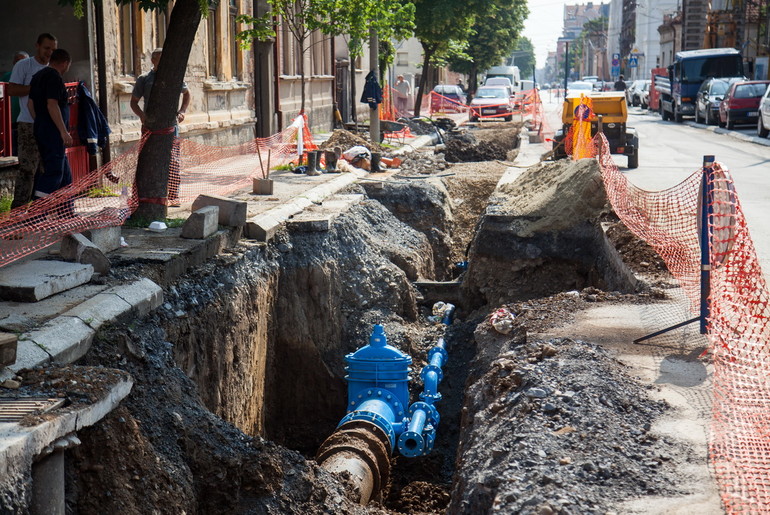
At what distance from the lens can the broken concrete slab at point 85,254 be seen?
261 inches

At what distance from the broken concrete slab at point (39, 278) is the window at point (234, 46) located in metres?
12.3

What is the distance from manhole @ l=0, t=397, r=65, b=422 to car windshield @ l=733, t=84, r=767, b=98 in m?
30.2

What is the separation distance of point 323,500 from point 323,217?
Result: 212 inches

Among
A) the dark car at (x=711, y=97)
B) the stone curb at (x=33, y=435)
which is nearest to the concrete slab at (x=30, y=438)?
the stone curb at (x=33, y=435)

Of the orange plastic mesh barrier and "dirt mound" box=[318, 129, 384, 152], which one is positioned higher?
"dirt mound" box=[318, 129, 384, 152]

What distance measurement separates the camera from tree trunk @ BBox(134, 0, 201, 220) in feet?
28.8

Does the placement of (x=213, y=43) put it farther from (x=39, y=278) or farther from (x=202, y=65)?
(x=39, y=278)

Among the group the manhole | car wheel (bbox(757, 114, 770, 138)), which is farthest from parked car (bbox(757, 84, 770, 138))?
the manhole

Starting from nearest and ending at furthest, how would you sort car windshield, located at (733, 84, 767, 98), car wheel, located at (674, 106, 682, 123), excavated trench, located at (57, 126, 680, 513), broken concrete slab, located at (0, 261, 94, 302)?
excavated trench, located at (57, 126, 680, 513) → broken concrete slab, located at (0, 261, 94, 302) → car windshield, located at (733, 84, 767, 98) → car wheel, located at (674, 106, 682, 123)

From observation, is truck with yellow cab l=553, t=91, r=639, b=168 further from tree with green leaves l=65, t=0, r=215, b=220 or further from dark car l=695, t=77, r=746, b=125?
dark car l=695, t=77, r=746, b=125

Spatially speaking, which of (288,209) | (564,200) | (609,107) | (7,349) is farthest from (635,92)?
(7,349)

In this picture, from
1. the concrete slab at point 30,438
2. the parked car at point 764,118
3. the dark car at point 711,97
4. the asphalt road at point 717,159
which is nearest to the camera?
the concrete slab at point 30,438

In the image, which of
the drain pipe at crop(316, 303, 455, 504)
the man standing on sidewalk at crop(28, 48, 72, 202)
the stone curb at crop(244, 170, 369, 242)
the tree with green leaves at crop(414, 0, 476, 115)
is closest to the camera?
the drain pipe at crop(316, 303, 455, 504)

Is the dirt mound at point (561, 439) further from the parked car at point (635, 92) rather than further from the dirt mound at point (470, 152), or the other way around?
the parked car at point (635, 92)
